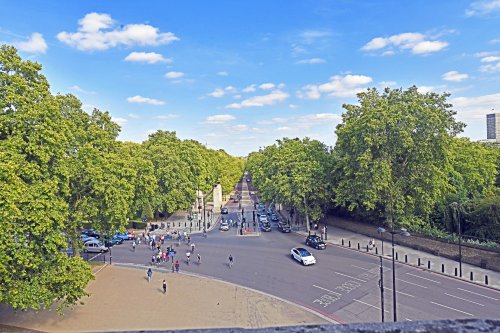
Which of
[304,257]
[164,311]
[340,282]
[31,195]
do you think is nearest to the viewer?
[31,195]

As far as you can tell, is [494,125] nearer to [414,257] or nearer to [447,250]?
[447,250]

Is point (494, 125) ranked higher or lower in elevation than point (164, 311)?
Answer: higher

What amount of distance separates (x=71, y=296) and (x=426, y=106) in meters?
33.5

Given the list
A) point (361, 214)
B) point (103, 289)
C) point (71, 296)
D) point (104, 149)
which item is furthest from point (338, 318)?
point (361, 214)

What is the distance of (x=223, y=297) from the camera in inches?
869

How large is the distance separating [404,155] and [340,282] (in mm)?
17763

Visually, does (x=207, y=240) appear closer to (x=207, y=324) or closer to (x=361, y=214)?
(x=361, y=214)

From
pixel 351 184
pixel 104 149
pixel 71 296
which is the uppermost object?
pixel 104 149

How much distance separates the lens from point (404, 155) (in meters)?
36.4

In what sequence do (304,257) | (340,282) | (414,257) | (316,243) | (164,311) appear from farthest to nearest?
(316,243) → (414,257) → (304,257) → (340,282) → (164,311)

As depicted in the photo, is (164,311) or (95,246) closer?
(164,311)

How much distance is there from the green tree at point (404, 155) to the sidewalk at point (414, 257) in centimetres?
328

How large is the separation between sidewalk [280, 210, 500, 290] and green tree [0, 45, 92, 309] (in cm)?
2350

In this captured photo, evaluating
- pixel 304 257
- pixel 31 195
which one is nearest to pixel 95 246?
pixel 304 257
